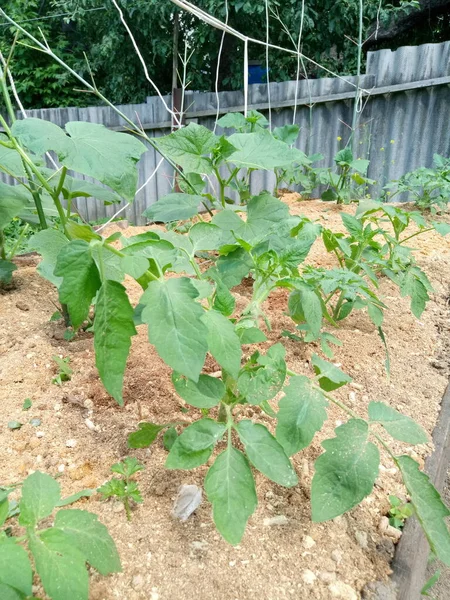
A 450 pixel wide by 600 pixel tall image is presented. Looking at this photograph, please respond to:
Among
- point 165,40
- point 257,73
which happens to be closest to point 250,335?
point 165,40

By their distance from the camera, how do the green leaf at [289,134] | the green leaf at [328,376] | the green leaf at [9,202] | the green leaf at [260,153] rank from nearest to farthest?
the green leaf at [328,376], the green leaf at [260,153], the green leaf at [9,202], the green leaf at [289,134]

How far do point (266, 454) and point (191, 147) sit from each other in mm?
939

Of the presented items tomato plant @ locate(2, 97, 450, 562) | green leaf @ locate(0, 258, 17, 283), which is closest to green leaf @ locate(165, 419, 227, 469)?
Answer: tomato plant @ locate(2, 97, 450, 562)

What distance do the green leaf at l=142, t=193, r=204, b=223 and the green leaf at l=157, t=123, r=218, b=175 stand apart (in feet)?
0.30

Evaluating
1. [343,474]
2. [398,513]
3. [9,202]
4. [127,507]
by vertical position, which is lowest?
[398,513]

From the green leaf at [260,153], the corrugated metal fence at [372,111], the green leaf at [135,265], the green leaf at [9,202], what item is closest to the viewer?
the green leaf at [135,265]

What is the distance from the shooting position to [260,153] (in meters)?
1.49

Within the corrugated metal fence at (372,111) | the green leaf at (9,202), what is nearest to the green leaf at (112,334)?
the green leaf at (9,202)

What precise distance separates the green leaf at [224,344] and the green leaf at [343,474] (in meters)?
0.28

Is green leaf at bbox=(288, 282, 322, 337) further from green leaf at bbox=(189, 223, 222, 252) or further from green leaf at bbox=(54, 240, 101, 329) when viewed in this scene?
green leaf at bbox=(54, 240, 101, 329)

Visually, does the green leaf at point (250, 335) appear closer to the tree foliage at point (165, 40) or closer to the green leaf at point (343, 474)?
the green leaf at point (343, 474)

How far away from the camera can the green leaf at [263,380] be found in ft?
3.60

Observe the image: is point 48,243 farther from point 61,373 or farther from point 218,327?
point 218,327

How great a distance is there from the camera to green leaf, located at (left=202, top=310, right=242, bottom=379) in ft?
3.09
